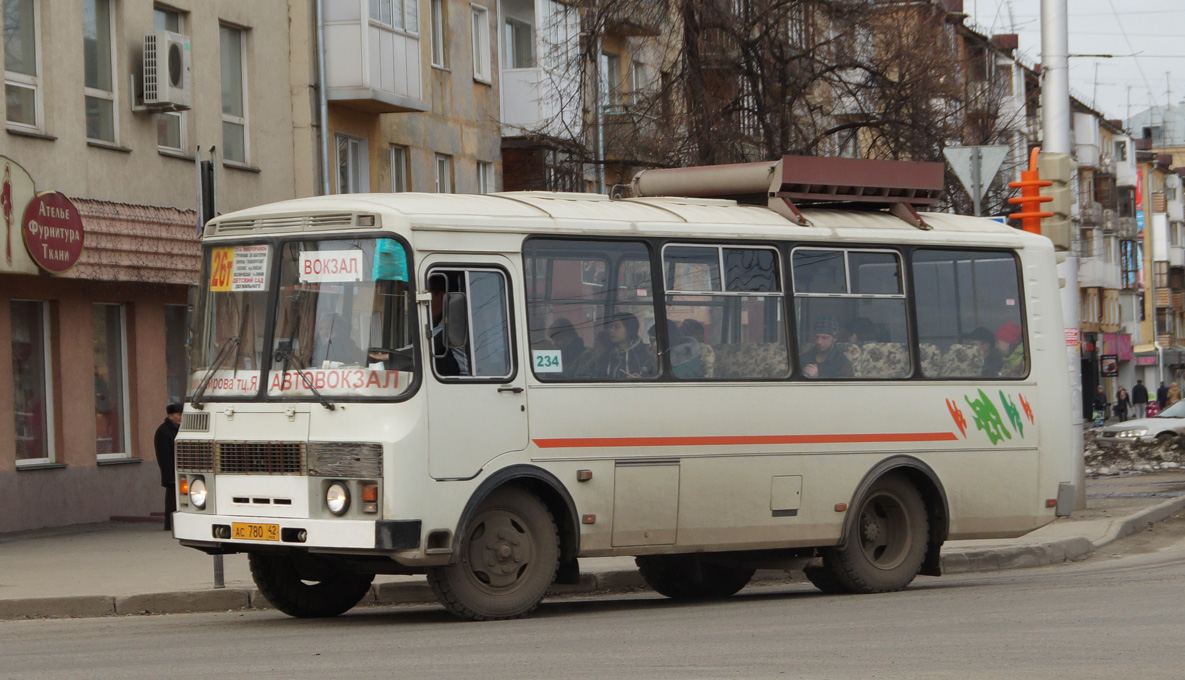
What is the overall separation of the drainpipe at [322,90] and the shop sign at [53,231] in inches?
259

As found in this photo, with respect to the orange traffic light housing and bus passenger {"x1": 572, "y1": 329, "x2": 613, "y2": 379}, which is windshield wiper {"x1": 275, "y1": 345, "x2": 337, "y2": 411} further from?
the orange traffic light housing

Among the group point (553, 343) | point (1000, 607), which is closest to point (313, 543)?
point (553, 343)

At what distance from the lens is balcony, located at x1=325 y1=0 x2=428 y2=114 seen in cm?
2847

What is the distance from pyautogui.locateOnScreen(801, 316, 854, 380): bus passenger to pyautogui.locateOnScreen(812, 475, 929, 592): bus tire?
91 centimetres

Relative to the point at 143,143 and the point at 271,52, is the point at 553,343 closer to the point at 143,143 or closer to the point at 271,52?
the point at 143,143

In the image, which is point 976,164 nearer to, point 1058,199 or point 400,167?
point 1058,199

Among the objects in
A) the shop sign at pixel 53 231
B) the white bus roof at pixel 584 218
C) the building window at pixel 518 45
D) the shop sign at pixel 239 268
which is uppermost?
the building window at pixel 518 45

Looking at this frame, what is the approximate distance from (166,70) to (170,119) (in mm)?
1270

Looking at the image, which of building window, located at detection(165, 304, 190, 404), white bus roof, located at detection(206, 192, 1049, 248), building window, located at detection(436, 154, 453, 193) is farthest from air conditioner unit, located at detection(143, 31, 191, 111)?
white bus roof, located at detection(206, 192, 1049, 248)

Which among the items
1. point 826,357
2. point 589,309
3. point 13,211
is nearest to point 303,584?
point 589,309

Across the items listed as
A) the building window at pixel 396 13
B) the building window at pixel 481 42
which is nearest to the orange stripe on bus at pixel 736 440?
the building window at pixel 396 13

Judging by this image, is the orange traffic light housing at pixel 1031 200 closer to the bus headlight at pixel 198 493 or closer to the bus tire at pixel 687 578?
the bus tire at pixel 687 578

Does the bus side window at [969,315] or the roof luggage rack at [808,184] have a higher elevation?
the roof luggage rack at [808,184]

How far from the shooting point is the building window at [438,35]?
33.2 metres
